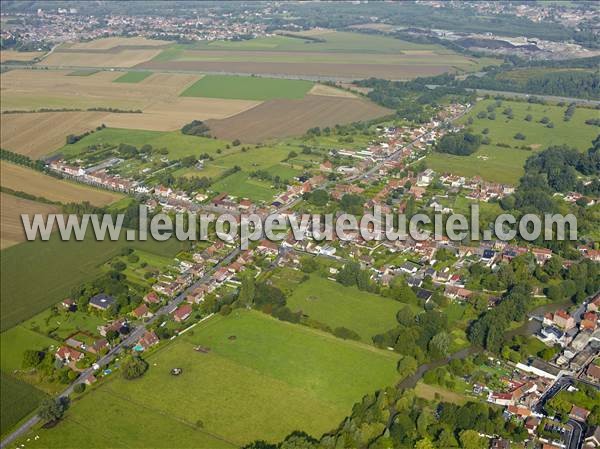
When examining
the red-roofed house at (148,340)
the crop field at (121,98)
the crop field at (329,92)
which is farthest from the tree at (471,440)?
the crop field at (329,92)

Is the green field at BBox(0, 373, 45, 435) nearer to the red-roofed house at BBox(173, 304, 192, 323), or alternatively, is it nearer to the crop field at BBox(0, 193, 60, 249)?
the red-roofed house at BBox(173, 304, 192, 323)

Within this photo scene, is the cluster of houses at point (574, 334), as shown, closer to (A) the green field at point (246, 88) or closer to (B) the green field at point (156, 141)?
(B) the green field at point (156, 141)

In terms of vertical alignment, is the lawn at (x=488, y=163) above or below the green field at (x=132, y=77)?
below

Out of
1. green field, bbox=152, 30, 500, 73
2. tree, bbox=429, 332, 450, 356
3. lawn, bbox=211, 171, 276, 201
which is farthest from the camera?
green field, bbox=152, 30, 500, 73

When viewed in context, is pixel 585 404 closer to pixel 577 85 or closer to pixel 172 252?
pixel 172 252

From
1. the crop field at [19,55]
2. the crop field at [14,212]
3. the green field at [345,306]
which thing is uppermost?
the crop field at [19,55]

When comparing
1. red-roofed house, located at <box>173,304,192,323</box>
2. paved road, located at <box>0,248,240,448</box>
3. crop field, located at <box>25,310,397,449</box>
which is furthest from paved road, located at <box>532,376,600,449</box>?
paved road, located at <box>0,248,240,448</box>

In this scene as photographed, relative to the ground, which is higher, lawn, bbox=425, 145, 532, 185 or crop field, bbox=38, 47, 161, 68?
crop field, bbox=38, 47, 161, 68
